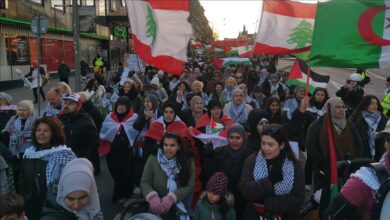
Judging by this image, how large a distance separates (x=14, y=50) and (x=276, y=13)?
17.2m

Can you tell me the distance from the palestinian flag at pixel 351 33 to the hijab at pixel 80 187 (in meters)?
2.29

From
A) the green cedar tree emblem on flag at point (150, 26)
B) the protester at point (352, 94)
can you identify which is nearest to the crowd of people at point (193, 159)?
the green cedar tree emblem on flag at point (150, 26)

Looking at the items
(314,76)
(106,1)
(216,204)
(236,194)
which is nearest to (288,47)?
(236,194)

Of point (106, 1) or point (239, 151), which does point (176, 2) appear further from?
point (106, 1)

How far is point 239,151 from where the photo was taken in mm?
4359

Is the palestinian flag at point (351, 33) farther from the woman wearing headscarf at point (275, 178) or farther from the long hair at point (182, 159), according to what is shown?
the long hair at point (182, 159)

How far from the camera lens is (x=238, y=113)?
22.7ft

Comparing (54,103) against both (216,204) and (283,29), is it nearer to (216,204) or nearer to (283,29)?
(216,204)

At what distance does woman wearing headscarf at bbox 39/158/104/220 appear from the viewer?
2.88 meters

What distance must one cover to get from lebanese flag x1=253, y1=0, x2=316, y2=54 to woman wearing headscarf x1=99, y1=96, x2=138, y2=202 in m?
2.04

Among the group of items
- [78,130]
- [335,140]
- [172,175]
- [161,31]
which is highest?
[161,31]

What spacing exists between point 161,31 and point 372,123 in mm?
2978

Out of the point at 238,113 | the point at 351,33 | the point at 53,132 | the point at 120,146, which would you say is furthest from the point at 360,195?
the point at 238,113

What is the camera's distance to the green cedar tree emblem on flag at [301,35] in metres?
5.71
